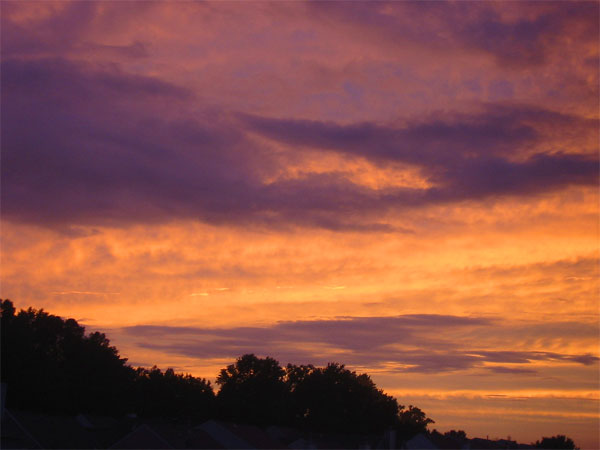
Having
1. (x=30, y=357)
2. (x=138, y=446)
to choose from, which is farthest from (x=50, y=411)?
(x=138, y=446)

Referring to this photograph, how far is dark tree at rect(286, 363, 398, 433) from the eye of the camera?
11481cm

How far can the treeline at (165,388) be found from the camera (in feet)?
255

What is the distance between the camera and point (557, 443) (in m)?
170

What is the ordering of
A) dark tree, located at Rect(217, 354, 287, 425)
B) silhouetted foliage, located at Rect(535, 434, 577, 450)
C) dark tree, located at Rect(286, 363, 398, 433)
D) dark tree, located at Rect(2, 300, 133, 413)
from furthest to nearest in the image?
1. silhouetted foliage, located at Rect(535, 434, 577, 450)
2. dark tree, located at Rect(286, 363, 398, 433)
3. dark tree, located at Rect(217, 354, 287, 425)
4. dark tree, located at Rect(2, 300, 133, 413)

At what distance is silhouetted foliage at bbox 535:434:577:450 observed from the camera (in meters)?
170

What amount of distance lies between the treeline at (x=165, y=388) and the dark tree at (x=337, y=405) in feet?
0.51

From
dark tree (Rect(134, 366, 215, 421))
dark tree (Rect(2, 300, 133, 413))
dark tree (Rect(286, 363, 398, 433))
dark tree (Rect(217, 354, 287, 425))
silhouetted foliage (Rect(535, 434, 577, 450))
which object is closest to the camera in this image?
dark tree (Rect(2, 300, 133, 413))

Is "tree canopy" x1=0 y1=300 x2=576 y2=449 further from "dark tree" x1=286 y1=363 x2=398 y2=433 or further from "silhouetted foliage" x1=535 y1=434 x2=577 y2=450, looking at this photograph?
"silhouetted foliage" x1=535 y1=434 x2=577 y2=450

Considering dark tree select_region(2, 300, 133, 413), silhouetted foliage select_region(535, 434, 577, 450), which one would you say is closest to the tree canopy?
dark tree select_region(2, 300, 133, 413)

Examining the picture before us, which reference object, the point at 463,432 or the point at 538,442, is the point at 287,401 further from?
the point at 538,442

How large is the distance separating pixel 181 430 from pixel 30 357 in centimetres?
1773

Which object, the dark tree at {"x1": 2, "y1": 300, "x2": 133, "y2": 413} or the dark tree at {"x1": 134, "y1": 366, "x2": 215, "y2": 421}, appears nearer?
the dark tree at {"x1": 2, "y1": 300, "x2": 133, "y2": 413}

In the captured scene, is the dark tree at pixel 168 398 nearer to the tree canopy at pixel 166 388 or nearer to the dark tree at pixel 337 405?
the tree canopy at pixel 166 388

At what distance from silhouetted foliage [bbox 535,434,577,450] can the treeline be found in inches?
2328
